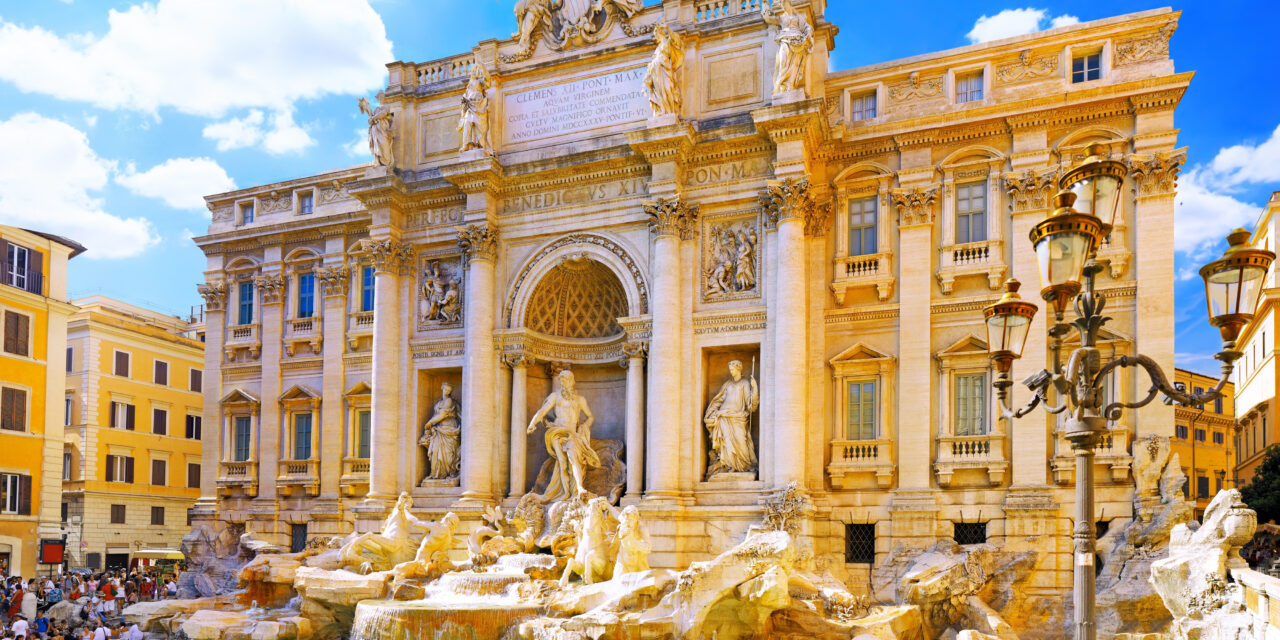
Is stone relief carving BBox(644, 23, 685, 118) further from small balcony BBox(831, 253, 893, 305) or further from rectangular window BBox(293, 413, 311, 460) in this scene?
rectangular window BBox(293, 413, 311, 460)

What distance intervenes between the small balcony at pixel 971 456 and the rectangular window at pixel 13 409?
26666 millimetres

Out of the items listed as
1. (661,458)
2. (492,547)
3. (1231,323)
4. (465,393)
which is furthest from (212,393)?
(1231,323)

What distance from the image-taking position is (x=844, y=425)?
22047mm

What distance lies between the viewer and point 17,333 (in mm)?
30547

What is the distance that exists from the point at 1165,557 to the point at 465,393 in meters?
15.4

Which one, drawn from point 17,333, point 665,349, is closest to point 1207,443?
point 665,349

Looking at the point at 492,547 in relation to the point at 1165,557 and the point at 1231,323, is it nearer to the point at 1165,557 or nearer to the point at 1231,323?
the point at 1165,557

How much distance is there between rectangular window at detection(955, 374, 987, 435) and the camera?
69.4ft

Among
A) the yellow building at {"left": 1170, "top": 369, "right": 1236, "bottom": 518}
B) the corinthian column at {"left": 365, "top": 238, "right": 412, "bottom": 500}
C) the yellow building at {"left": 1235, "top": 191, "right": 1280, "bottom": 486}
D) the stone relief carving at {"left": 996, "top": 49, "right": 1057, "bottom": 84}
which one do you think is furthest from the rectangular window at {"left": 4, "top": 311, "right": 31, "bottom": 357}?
the yellow building at {"left": 1170, "top": 369, "right": 1236, "bottom": 518}

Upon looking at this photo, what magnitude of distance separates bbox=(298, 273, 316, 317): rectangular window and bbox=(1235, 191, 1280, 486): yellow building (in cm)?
2800

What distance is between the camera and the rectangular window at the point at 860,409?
22.0m

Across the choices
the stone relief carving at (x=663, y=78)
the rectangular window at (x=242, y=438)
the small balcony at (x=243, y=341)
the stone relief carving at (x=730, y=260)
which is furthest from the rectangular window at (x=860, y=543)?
the small balcony at (x=243, y=341)

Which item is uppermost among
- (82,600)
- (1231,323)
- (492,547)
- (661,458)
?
(1231,323)

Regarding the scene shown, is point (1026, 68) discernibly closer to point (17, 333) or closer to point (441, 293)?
point (441, 293)
